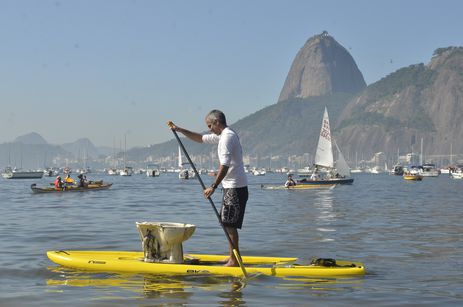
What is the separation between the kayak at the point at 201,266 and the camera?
37.9 feet

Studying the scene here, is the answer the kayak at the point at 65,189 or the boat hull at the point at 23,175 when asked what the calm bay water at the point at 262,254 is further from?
the boat hull at the point at 23,175

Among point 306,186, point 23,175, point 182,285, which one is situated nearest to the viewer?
point 182,285

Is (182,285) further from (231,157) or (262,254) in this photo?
(262,254)

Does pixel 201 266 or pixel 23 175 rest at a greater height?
pixel 23 175

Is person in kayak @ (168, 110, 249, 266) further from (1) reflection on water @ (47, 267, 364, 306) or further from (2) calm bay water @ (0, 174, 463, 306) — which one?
(2) calm bay water @ (0, 174, 463, 306)

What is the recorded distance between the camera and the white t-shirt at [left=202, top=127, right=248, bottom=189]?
11.0 meters

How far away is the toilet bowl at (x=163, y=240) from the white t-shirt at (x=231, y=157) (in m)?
1.20

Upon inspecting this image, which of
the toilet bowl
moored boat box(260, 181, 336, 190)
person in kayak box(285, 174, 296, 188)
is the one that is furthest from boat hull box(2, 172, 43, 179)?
the toilet bowl

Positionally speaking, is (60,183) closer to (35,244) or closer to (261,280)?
(35,244)

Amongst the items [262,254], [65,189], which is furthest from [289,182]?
[262,254]

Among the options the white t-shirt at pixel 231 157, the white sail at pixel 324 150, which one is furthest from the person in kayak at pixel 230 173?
the white sail at pixel 324 150

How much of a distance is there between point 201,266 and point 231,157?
2.05m

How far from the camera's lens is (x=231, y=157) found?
11.0m

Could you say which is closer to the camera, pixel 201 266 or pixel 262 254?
pixel 201 266
